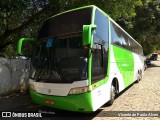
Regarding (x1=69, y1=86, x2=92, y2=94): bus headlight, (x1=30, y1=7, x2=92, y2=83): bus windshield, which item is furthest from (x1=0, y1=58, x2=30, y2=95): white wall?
(x1=69, y1=86, x2=92, y2=94): bus headlight

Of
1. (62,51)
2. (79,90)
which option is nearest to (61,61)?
(62,51)

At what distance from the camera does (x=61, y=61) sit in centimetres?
633

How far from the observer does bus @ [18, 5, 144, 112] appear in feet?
19.8

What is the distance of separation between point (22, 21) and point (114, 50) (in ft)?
26.1

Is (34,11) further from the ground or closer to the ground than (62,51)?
further from the ground

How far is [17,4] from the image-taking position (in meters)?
10.9

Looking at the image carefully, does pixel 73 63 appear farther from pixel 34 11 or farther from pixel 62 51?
pixel 34 11

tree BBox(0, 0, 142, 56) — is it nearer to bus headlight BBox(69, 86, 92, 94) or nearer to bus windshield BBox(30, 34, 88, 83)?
bus windshield BBox(30, 34, 88, 83)

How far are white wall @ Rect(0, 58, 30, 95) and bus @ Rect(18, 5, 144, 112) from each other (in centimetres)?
394

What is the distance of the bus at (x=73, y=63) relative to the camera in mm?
6035

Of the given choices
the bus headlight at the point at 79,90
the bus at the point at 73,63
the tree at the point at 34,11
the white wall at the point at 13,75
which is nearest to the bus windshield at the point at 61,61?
the bus at the point at 73,63

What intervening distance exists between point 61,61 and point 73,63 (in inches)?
14.6

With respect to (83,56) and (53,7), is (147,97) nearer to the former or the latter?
(83,56)

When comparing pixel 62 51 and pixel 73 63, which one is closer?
pixel 73 63
